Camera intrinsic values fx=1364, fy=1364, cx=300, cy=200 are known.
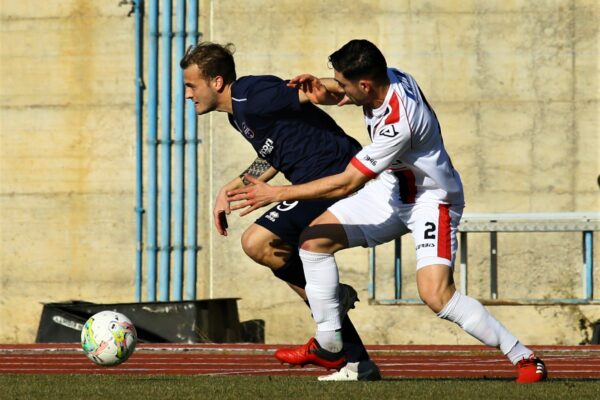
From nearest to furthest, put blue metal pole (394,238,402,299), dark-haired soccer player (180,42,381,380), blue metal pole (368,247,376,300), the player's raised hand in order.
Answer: the player's raised hand
dark-haired soccer player (180,42,381,380)
blue metal pole (394,238,402,299)
blue metal pole (368,247,376,300)

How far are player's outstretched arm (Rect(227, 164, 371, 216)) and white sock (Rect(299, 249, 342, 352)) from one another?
0.59 meters

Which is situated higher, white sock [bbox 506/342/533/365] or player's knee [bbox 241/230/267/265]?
player's knee [bbox 241/230/267/265]

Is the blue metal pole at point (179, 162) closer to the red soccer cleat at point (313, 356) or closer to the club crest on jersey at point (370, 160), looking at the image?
the red soccer cleat at point (313, 356)

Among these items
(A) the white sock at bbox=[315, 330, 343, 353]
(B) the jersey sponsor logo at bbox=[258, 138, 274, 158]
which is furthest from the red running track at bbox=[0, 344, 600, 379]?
(B) the jersey sponsor logo at bbox=[258, 138, 274, 158]

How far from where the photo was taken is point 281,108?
7.28 metres

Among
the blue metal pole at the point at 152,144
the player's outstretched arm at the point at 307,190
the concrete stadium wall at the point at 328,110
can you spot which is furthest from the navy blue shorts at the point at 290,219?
the blue metal pole at the point at 152,144

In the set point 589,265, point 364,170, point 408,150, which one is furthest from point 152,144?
point 364,170

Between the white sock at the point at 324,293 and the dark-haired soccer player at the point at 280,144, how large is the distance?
0.42 feet

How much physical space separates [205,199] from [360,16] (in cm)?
257

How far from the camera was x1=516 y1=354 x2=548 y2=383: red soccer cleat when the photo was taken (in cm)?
672

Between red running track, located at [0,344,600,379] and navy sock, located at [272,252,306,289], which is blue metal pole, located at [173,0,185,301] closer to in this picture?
red running track, located at [0,344,600,379]

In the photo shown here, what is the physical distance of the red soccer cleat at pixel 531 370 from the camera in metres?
6.72

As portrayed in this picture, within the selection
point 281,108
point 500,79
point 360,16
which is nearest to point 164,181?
point 360,16

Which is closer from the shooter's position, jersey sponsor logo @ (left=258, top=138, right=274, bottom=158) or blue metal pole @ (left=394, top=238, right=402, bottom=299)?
jersey sponsor logo @ (left=258, top=138, right=274, bottom=158)
